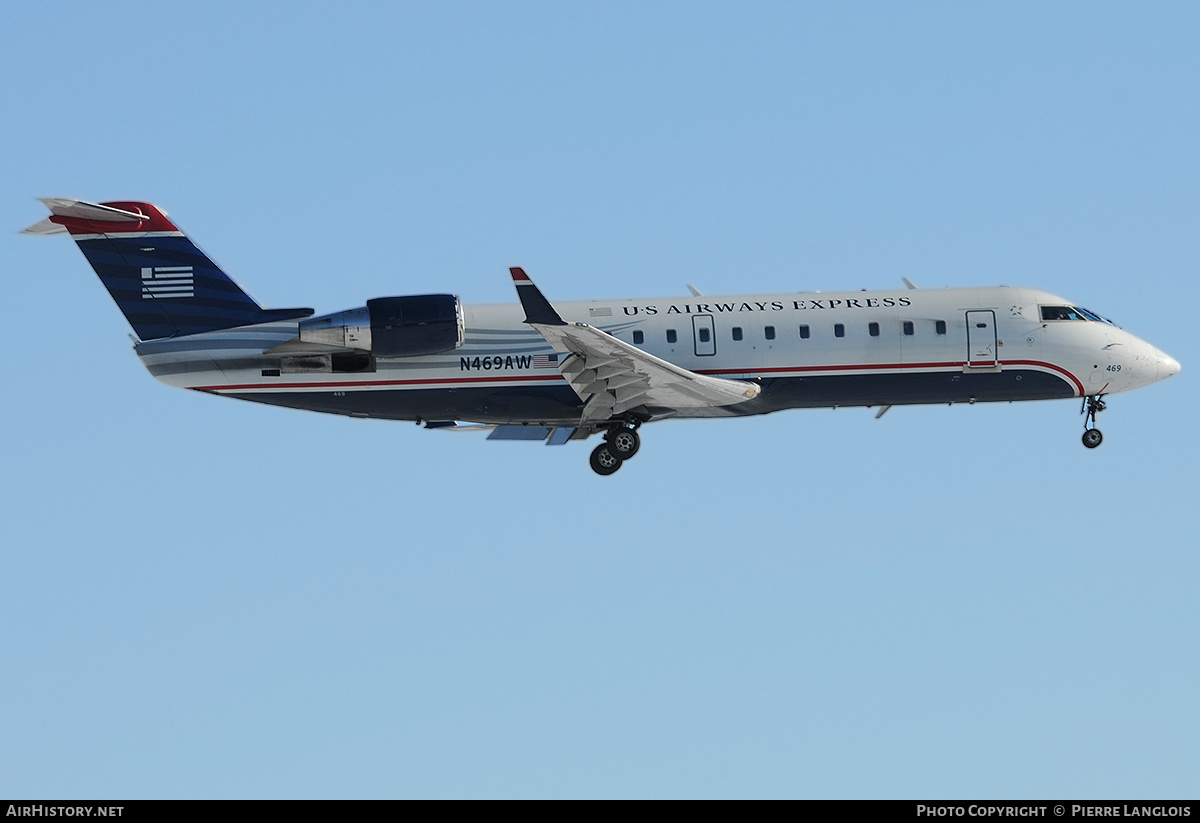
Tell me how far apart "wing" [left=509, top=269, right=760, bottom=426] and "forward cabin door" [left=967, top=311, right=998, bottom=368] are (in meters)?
4.74

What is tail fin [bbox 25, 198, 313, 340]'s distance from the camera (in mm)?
30328

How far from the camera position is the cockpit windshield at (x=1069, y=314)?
32312 mm

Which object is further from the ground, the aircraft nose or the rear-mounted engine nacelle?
the rear-mounted engine nacelle

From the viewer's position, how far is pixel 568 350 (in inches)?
1156

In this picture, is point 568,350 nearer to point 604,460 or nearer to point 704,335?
point 604,460

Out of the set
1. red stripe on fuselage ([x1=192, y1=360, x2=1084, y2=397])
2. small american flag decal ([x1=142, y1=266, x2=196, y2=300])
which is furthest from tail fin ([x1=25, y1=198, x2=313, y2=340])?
red stripe on fuselage ([x1=192, y1=360, x2=1084, y2=397])

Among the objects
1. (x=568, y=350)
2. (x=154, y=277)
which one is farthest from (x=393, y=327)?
(x=154, y=277)

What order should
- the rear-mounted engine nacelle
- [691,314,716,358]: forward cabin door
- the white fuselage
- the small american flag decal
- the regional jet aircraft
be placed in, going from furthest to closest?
[691,314,716,358]: forward cabin door
the small american flag decal
the white fuselage
the regional jet aircraft
the rear-mounted engine nacelle

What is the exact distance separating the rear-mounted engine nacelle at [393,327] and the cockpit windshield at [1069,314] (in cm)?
1232

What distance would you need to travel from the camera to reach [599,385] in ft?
98.7

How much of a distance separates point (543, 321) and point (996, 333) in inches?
387

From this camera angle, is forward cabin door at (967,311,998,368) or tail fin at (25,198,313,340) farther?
forward cabin door at (967,311,998,368)

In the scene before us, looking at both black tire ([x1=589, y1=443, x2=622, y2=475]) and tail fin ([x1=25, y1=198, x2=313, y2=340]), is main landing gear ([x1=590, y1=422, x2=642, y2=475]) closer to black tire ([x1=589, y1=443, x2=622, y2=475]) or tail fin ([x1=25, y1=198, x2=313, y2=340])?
black tire ([x1=589, y1=443, x2=622, y2=475])
